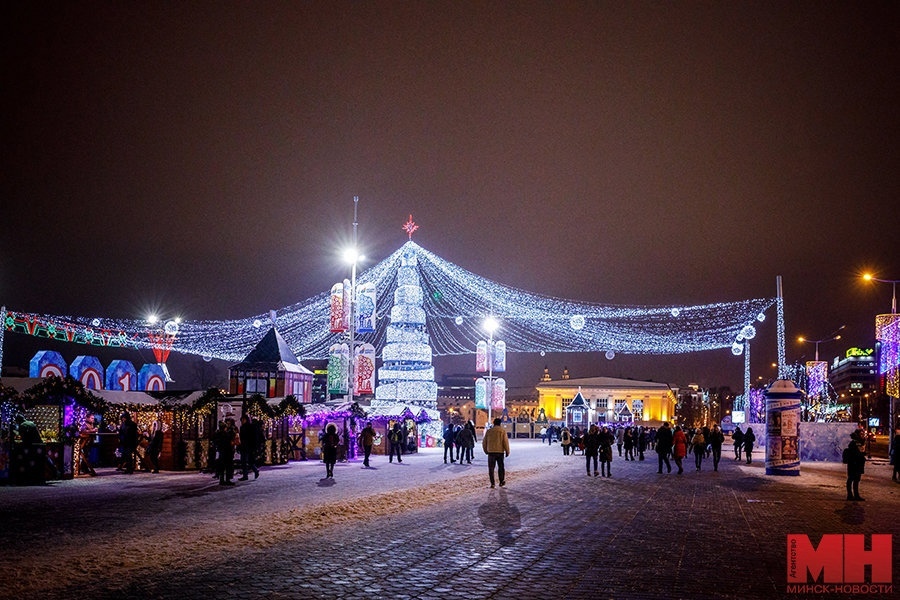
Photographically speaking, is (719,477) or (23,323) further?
(23,323)

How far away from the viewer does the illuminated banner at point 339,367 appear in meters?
39.3

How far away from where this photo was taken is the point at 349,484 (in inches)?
822

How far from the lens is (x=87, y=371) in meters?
38.2

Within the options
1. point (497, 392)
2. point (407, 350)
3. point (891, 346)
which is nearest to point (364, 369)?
point (407, 350)

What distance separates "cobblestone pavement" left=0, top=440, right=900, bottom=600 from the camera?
819 cm

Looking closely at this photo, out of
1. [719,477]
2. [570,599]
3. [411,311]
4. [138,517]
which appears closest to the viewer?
[570,599]

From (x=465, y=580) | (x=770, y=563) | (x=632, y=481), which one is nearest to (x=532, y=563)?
(x=465, y=580)

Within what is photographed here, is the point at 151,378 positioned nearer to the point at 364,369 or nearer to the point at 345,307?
the point at 364,369

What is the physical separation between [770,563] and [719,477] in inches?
666

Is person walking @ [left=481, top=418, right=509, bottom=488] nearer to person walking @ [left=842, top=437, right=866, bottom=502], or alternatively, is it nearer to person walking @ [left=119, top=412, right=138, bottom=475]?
person walking @ [left=842, top=437, right=866, bottom=502]

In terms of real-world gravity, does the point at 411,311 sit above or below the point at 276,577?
above

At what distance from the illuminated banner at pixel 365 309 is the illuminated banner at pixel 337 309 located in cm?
119

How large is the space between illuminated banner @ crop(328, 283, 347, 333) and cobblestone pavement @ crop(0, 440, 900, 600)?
17.2 m

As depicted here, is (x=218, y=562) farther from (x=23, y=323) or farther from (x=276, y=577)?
(x=23, y=323)
